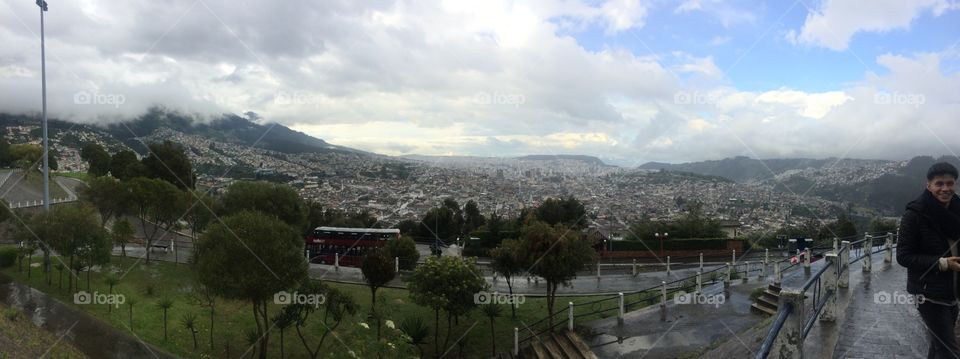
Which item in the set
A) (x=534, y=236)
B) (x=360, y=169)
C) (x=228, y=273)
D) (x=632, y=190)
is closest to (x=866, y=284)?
Answer: (x=534, y=236)

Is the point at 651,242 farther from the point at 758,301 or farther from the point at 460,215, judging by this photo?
the point at 758,301

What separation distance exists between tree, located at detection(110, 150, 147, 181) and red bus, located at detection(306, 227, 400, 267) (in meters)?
13.8

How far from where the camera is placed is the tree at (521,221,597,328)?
463 inches

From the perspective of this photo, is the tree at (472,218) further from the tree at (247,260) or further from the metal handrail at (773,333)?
the metal handrail at (773,333)

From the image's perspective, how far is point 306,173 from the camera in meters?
69.9

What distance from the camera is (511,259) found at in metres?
13.3

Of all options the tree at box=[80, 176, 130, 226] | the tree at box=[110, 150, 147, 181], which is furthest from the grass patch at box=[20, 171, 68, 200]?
the tree at box=[80, 176, 130, 226]

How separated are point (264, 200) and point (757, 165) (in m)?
103

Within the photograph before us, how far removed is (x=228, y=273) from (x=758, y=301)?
1192cm

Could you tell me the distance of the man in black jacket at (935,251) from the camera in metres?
3.45

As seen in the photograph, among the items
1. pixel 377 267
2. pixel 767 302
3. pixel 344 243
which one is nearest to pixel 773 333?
pixel 767 302

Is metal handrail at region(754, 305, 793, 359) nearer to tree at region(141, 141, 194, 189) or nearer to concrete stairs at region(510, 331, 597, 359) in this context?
concrete stairs at region(510, 331, 597, 359)

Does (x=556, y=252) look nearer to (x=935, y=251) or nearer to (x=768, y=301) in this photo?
(x=768, y=301)

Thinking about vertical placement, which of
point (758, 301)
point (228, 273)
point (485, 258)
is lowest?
point (485, 258)
